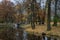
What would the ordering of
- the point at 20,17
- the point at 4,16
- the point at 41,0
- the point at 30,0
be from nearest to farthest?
the point at 30,0 < the point at 41,0 < the point at 20,17 < the point at 4,16

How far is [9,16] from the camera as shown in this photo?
90875 millimetres

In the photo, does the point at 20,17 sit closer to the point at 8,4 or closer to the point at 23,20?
the point at 23,20

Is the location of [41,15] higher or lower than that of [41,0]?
lower

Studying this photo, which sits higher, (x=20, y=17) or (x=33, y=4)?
(x=33, y=4)

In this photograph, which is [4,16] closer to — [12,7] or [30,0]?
[12,7]

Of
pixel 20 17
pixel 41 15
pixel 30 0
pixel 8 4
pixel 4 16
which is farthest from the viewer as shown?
pixel 8 4

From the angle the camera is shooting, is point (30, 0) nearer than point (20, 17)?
Yes

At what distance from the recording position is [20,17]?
80.0m

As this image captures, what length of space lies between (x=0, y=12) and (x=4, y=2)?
7148 millimetres

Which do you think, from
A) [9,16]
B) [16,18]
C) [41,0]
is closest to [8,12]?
[9,16]

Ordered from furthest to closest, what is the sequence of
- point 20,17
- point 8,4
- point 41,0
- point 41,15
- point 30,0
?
point 8,4
point 20,17
point 41,15
point 41,0
point 30,0

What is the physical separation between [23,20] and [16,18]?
15.3 feet

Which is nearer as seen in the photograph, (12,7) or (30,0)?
(30,0)

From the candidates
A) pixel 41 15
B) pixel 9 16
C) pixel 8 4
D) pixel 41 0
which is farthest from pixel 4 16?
pixel 41 0
